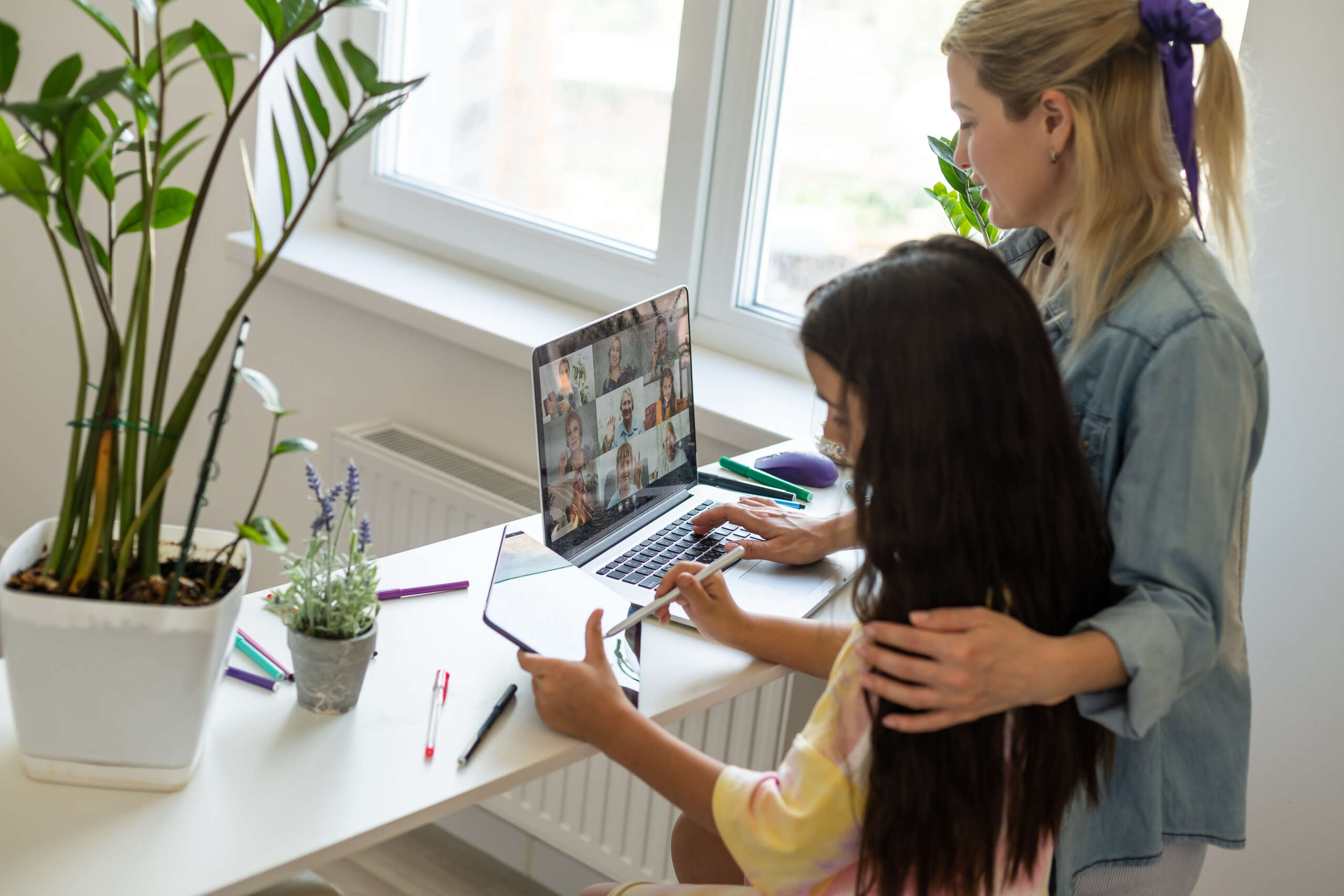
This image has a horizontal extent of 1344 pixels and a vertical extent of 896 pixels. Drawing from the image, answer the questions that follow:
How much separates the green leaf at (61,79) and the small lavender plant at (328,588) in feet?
1.07

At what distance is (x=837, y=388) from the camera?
0.94 metres

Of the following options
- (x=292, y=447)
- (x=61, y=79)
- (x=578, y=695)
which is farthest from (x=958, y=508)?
(x=61, y=79)

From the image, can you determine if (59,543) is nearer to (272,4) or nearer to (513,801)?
(272,4)

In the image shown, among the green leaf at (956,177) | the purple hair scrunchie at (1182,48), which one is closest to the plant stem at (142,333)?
the purple hair scrunchie at (1182,48)

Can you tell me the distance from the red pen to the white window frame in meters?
0.99

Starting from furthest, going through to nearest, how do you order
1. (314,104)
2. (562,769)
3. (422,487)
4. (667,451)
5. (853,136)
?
(422,487) < (853,136) < (562,769) < (667,451) < (314,104)

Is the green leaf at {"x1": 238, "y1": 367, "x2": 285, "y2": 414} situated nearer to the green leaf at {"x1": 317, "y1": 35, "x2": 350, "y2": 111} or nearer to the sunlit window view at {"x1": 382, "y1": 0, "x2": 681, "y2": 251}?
the green leaf at {"x1": 317, "y1": 35, "x2": 350, "y2": 111}

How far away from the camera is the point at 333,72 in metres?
0.90

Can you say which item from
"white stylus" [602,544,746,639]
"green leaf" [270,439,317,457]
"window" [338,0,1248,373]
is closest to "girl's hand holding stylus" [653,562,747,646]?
"white stylus" [602,544,746,639]

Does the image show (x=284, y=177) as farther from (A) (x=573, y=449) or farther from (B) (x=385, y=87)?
(A) (x=573, y=449)

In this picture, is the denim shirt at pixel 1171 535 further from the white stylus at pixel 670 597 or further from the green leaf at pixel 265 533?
the green leaf at pixel 265 533

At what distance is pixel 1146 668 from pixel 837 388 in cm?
30

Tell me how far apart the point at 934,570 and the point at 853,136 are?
1.21m

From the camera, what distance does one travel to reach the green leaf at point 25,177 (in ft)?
2.81
